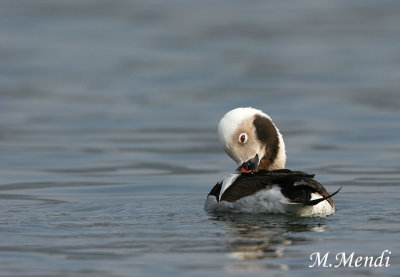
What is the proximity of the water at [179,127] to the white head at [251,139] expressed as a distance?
81 centimetres

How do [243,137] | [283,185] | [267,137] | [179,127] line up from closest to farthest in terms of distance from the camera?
[283,185] → [243,137] → [267,137] → [179,127]

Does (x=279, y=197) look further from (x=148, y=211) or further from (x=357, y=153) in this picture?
(x=357, y=153)

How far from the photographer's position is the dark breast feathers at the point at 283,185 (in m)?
10.6

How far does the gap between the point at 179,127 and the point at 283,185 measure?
→ 814cm

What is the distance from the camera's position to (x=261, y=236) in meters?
9.91

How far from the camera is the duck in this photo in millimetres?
10664

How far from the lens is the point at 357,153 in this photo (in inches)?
650

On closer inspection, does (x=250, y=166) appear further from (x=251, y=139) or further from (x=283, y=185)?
(x=283, y=185)

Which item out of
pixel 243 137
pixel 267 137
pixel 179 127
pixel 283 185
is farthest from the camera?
pixel 179 127

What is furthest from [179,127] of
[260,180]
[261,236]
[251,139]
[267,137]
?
[261,236]

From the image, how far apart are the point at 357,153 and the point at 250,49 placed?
11.6 m

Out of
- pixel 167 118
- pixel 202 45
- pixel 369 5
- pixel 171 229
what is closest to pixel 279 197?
pixel 171 229

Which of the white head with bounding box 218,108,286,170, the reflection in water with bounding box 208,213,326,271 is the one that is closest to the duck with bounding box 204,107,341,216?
the white head with bounding box 218,108,286,170

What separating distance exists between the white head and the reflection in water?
810mm
